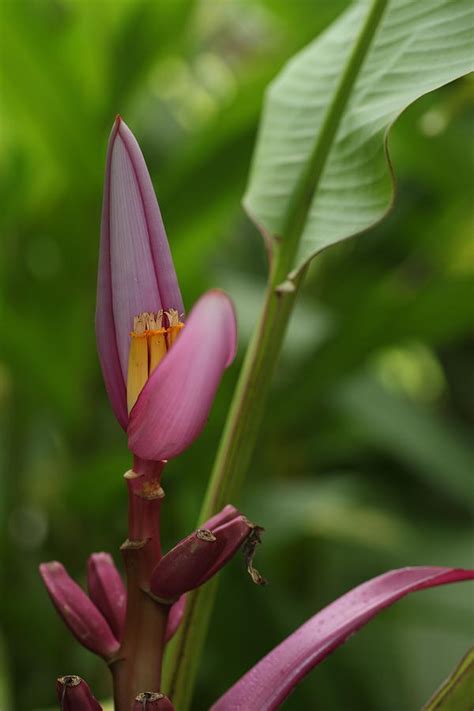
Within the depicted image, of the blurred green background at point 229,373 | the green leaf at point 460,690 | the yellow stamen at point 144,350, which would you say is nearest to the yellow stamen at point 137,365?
the yellow stamen at point 144,350

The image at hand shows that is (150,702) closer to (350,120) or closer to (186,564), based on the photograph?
(186,564)

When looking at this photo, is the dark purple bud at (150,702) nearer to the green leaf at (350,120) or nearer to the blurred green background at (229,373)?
the green leaf at (350,120)

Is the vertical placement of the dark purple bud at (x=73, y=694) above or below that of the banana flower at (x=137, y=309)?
below

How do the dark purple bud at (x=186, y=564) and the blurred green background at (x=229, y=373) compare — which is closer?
the dark purple bud at (x=186, y=564)

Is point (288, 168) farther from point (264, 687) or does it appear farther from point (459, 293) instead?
point (459, 293)

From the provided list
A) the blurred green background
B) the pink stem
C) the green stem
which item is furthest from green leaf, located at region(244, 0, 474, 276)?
the blurred green background

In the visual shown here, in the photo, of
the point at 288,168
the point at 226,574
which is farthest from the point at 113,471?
the point at 288,168
